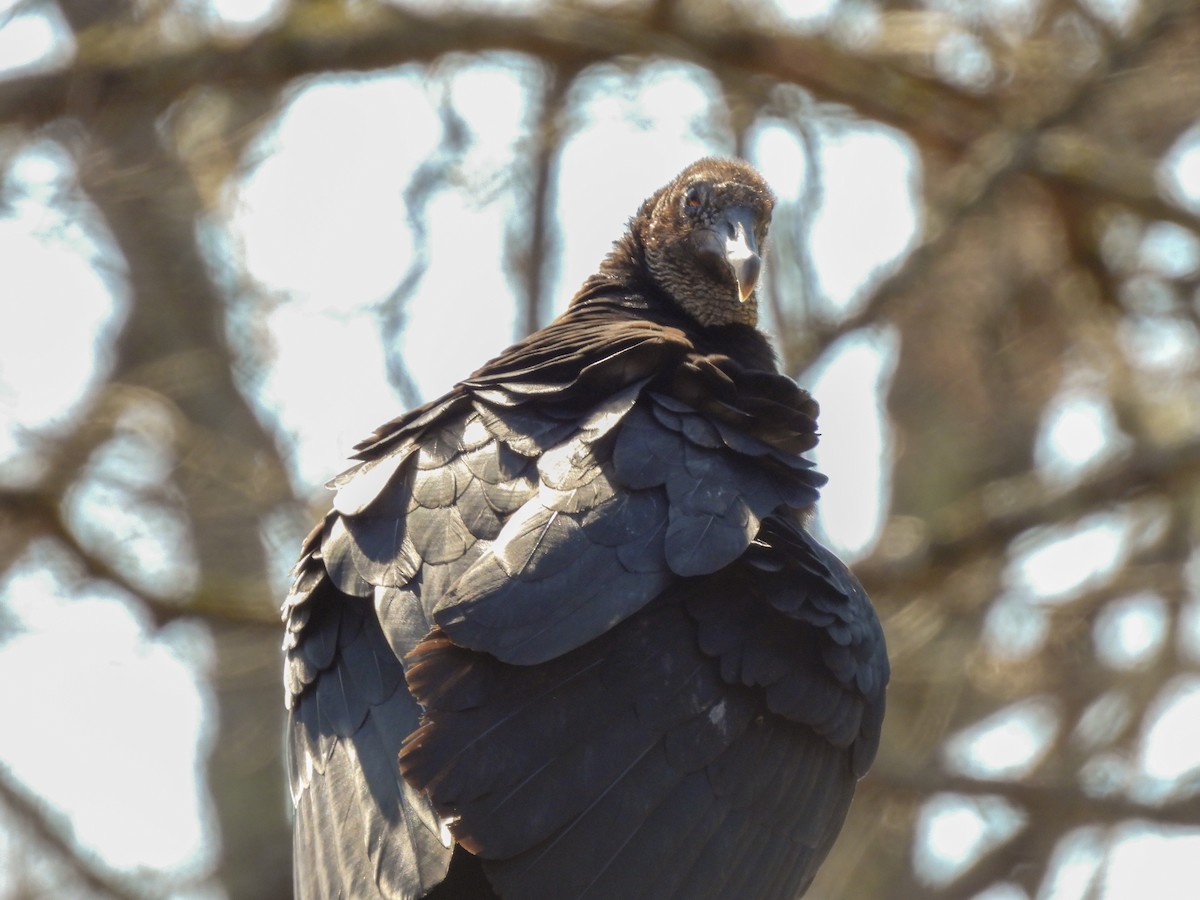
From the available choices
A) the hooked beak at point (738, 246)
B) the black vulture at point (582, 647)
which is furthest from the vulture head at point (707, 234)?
the black vulture at point (582, 647)

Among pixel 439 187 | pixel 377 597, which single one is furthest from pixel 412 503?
pixel 439 187

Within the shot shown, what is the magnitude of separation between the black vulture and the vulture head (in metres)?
0.87

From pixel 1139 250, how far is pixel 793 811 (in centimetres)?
723

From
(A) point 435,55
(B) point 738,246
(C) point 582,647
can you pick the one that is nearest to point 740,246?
(B) point 738,246

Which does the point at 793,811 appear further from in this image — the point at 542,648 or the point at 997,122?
the point at 997,122

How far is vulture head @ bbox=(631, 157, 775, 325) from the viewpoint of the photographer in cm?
511

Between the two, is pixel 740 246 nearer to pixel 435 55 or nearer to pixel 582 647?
pixel 582 647

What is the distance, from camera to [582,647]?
133 inches

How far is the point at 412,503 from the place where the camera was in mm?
3717

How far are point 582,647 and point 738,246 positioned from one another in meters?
2.01

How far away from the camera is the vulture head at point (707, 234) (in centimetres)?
511

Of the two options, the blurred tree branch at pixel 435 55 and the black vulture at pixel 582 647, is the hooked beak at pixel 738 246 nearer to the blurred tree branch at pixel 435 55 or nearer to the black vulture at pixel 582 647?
the black vulture at pixel 582 647

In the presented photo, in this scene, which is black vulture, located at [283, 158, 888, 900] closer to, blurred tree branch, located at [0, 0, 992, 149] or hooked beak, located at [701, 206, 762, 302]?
hooked beak, located at [701, 206, 762, 302]

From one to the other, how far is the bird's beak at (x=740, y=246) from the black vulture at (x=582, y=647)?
0.47 m
